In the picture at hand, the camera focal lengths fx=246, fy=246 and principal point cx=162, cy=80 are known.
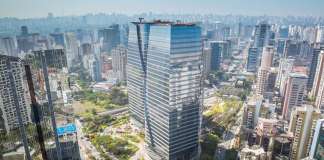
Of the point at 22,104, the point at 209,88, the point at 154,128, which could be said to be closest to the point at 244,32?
the point at 209,88

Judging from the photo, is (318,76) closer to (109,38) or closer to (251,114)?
(251,114)

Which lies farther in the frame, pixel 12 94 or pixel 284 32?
pixel 284 32

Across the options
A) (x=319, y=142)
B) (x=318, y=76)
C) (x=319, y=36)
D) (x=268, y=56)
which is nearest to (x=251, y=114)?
(x=319, y=142)

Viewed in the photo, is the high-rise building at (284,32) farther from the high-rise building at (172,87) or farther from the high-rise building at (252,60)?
the high-rise building at (172,87)

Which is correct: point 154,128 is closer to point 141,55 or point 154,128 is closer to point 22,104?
point 141,55

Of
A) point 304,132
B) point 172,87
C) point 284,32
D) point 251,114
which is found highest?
point 284,32

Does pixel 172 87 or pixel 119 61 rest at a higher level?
pixel 172 87

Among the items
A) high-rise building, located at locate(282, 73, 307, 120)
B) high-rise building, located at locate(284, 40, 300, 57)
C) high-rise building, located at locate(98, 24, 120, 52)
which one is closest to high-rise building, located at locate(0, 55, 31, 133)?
high-rise building, located at locate(282, 73, 307, 120)

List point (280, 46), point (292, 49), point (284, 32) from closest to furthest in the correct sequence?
point (292, 49), point (280, 46), point (284, 32)

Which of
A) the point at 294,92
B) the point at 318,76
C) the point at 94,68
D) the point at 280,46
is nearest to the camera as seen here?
the point at 294,92
